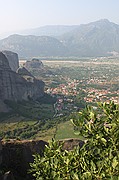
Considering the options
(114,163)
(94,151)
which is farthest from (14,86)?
(114,163)

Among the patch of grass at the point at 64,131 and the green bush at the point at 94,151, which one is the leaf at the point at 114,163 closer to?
the green bush at the point at 94,151

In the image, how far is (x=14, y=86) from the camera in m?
150

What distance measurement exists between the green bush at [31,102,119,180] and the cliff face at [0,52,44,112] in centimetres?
12319

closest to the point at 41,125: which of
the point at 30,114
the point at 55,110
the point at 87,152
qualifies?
the point at 30,114

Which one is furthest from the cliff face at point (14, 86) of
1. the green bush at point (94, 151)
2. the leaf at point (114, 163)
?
the leaf at point (114, 163)

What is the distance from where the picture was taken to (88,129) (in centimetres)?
1551

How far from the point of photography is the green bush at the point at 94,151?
1496 cm

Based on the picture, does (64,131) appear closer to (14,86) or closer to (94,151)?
(14,86)

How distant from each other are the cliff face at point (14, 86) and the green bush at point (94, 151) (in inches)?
4850

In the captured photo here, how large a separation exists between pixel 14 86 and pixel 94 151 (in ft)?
446

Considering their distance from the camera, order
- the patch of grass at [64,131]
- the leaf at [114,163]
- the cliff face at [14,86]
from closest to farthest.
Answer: the leaf at [114,163] → the patch of grass at [64,131] → the cliff face at [14,86]

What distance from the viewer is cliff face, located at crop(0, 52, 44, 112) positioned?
469 ft

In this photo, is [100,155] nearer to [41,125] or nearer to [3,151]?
[3,151]

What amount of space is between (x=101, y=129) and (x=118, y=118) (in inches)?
39.4
